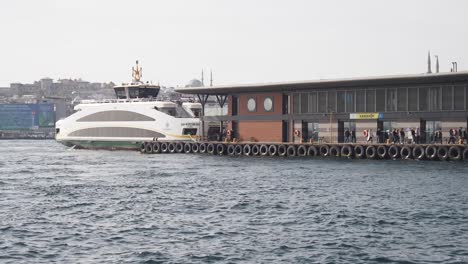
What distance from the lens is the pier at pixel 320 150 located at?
5938 centimetres

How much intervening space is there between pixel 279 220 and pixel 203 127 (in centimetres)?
5315

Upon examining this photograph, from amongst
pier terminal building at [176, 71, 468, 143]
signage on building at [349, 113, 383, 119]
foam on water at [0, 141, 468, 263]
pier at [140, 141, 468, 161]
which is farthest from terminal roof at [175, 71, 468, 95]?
foam on water at [0, 141, 468, 263]

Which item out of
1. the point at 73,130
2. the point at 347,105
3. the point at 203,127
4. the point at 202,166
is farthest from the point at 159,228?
the point at 73,130

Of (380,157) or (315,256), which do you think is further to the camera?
(380,157)

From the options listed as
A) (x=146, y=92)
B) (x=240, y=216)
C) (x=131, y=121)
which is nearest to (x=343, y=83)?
(x=131, y=121)

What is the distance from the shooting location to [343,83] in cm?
6744

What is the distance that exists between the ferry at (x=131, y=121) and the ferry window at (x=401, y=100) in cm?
2640

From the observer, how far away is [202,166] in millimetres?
60781

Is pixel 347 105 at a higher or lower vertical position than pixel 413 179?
higher

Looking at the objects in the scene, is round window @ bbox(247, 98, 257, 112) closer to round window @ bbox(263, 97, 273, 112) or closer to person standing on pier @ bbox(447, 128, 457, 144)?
round window @ bbox(263, 97, 273, 112)

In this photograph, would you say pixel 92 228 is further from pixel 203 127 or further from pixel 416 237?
pixel 203 127

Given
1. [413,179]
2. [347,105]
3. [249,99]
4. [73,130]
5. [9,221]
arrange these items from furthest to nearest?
[73,130]
[249,99]
[347,105]
[413,179]
[9,221]

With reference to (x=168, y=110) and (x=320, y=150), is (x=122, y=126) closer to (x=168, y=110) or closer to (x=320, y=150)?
(x=168, y=110)

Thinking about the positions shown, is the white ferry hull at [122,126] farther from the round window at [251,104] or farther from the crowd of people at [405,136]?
the crowd of people at [405,136]
